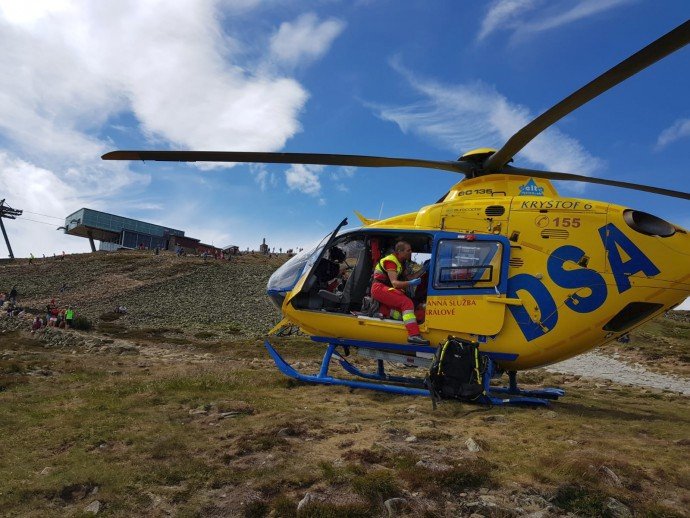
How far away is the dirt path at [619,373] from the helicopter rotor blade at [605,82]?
38.2 ft

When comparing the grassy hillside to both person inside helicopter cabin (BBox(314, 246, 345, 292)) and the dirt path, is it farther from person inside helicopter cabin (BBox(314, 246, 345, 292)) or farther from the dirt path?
the dirt path

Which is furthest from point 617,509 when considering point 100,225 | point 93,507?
point 100,225

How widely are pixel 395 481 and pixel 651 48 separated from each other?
18.1 feet

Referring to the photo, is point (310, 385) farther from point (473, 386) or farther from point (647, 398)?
point (647, 398)

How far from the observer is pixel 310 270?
986cm

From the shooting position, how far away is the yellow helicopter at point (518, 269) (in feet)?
26.0

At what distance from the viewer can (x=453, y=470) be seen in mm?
4316

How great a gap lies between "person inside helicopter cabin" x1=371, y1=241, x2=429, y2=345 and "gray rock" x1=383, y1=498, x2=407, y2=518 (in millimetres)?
4879

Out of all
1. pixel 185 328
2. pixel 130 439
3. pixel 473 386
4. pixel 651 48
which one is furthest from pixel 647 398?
pixel 185 328

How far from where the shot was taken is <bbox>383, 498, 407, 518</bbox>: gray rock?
367cm

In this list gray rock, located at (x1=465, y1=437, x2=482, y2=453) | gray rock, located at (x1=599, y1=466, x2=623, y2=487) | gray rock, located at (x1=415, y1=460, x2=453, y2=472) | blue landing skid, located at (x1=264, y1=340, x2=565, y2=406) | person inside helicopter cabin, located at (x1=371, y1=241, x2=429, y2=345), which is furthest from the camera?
person inside helicopter cabin, located at (x1=371, y1=241, x2=429, y2=345)

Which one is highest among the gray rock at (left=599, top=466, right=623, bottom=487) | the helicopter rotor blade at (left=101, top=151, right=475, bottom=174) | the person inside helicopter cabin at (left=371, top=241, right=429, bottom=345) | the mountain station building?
the mountain station building

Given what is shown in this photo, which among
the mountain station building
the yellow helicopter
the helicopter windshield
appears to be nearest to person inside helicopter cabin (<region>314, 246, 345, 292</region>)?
the helicopter windshield

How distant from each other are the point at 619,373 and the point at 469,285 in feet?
54.3
